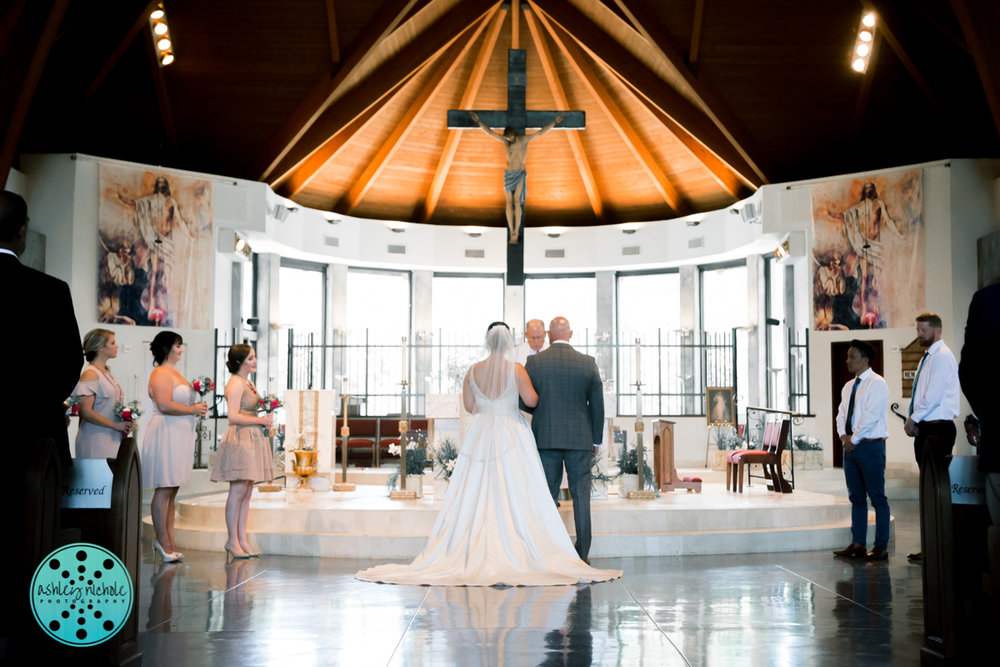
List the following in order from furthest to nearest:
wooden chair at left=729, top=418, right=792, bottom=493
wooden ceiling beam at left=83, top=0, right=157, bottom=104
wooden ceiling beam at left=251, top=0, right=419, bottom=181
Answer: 1. wooden ceiling beam at left=251, top=0, right=419, bottom=181
2. wooden ceiling beam at left=83, top=0, right=157, bottom=104
3. wooden chair at left=729, top=418, right=792, bottom=493

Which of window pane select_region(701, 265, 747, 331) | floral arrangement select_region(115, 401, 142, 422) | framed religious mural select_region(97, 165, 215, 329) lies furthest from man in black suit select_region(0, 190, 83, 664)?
window pane select_region(701, 265, 747, 331)

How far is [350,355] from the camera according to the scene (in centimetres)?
1780

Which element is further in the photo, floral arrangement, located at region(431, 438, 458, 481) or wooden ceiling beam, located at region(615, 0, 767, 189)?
wooden ceiling beam, located at region(615, 0, 767, 189)

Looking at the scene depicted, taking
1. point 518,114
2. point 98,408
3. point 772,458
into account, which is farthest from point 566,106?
point 98,408

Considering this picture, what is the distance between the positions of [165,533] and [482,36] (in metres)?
10.5

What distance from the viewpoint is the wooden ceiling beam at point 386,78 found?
46.2 feet

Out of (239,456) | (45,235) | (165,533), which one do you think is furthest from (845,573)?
(45,235)

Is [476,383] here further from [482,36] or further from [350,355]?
[350,355]

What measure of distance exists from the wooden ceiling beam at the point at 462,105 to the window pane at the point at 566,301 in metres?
2.53

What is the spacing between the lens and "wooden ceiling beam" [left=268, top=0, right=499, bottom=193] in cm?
1408

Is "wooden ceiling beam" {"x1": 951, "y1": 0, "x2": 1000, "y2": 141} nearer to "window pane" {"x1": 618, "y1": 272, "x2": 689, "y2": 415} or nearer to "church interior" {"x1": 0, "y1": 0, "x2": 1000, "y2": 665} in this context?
"church interior" {"x1": 0, "y1": 0, "x2": 1000, "y2": 665}

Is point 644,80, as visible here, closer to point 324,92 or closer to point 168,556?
point 324,92

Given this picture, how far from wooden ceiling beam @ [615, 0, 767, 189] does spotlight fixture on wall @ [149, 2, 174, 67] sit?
18.6 ft

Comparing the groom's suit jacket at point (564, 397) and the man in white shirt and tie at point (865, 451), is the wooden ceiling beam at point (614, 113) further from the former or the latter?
A: the groom's suit jacket at point (564, 397)
